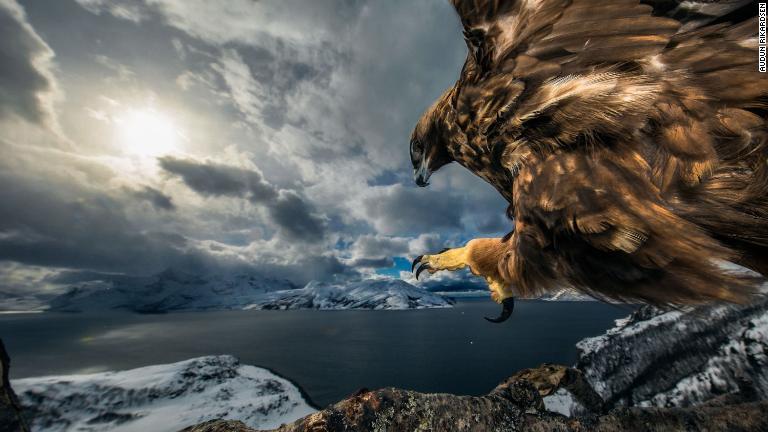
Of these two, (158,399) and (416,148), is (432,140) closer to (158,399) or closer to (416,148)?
(416,148)

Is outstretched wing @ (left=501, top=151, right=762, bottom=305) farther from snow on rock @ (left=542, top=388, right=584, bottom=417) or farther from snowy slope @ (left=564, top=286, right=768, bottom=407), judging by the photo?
snow on rock @ (left=542, top=388, right=584, bottom=417)

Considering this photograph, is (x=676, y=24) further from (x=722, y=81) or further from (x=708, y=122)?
(x=708, y=122)

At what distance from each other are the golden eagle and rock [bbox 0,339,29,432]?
12.3 ft

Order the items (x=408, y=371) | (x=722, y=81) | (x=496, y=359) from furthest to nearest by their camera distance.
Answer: (x=496, y=359)
(x=408, y=371)
(x=722, y=81)

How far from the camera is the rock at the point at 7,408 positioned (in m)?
1.90

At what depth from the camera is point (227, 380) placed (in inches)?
720

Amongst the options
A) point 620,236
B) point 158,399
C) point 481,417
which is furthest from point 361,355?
point 620,236

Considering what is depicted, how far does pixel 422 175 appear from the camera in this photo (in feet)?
15.5

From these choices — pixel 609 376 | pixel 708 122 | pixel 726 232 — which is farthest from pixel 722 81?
→ pixel 609 376

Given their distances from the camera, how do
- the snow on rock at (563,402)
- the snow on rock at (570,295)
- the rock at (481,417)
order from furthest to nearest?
1. the snow on rock at (563,402)
2. the snow on rock at (570,295)
3. the rock at (481,417)

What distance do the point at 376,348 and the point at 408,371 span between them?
2303 cm

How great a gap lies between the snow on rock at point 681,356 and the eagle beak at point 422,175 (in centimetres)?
298

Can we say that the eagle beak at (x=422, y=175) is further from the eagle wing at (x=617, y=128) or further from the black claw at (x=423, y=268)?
the eagle wing at (x=617, y=128)

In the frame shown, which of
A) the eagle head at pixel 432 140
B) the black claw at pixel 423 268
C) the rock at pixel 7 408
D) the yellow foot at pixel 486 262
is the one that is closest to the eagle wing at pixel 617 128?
the yellow foot at pixel 486 262
